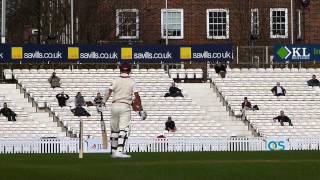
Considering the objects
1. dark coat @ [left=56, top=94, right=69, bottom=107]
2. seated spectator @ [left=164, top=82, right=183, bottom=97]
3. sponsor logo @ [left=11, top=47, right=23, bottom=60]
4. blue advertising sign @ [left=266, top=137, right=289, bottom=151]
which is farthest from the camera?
sponsor logo @ [left=11, top=47, right=23, bottom=60]

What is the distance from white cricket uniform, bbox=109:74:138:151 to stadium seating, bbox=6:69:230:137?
2297 cm

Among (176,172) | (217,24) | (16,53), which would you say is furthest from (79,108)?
(176,172)

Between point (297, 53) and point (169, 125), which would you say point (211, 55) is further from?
point (169, 125)

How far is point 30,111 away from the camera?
48844 mm

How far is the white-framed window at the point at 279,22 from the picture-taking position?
7088 cm

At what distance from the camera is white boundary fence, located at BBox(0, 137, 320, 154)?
39375 millimetres

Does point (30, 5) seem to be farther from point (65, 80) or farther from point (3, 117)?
point (3, 117)

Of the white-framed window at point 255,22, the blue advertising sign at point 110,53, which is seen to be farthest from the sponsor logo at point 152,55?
the white-framed window at point 255,22

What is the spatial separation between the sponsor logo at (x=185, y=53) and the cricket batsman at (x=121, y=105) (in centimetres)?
Result: 3425

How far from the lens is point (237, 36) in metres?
70.6

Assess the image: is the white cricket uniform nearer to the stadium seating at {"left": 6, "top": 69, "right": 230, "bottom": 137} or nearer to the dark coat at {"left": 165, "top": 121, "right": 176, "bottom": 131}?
the stadium seating at {"left": 6, "top": 69, "right": 230, "bottom": 137}

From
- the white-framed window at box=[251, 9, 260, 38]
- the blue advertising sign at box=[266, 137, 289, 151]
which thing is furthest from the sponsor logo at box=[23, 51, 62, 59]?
the white-framed window at box=[251, 9, 260, 38]

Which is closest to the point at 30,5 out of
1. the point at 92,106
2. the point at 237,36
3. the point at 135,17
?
the point at 135,17

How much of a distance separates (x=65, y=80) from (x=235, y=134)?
966 centimetres
